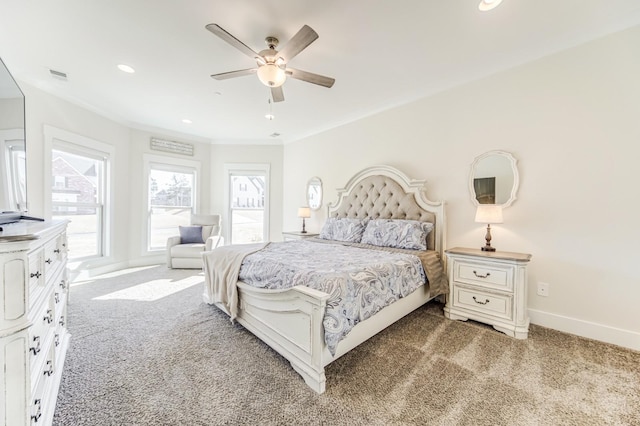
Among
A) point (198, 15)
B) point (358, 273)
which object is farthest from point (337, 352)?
point (198, 15)

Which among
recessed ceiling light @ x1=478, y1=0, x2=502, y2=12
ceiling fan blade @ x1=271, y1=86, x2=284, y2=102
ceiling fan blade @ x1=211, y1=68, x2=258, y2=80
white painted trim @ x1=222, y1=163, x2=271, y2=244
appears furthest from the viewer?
white painted trim @ x1=222, y1=163, x2=271, y2=244

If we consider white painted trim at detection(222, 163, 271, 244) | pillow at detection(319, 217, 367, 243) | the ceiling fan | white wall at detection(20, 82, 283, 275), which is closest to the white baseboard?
pillow at detection(319, 217, 367, 243)

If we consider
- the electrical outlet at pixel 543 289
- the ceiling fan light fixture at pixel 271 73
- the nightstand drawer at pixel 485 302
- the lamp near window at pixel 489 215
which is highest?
the ceiling fan light fixture at pixel 271 73

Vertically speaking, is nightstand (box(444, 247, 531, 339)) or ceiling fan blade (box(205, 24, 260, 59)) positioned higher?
ceiling fan blade (box(205, 24, 260, 59))

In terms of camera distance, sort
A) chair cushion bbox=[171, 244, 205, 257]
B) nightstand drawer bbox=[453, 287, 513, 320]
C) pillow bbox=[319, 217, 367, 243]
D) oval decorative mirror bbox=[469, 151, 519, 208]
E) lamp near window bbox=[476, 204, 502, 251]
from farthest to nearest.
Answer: chair cushion bbox=[171, 244, 205, 257] < pillow bbox=[319, 217, 367, 243] < oval decorative mirror bbox=[469, 151, 519, 208] < lamp near window bbox=[476, 204, 502, 251] < nightstand drawer bbox=[453, 287, 513, 320]

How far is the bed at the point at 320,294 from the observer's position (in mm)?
1650

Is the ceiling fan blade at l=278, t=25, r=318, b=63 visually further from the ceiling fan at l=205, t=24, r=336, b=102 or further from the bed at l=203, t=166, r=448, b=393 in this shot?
the bed at l=203, t=166, r=448, b=393

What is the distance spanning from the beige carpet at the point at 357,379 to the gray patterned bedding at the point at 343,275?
1.28 feet

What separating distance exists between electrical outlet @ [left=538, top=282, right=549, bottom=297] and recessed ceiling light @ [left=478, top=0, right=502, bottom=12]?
2.58 metres

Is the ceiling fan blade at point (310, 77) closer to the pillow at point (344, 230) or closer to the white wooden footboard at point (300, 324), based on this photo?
the white wooden footboard at point (300, 324)

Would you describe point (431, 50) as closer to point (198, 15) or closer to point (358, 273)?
point (198, 15)

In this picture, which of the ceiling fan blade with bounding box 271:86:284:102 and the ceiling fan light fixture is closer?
the ceiling fan light fixture

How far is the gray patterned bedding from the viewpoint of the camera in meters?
1.66

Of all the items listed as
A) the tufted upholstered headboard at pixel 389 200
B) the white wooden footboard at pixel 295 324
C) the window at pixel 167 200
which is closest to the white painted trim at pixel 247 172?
the window at pixel 167 200
